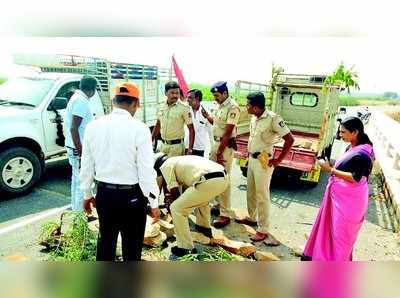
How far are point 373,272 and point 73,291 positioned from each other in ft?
2.41

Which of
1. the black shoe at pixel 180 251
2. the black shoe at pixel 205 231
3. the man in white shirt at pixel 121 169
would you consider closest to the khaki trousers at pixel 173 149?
the black shoe at pixel 205 231

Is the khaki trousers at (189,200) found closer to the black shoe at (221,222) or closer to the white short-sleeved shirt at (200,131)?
the black shoe at (221,222)

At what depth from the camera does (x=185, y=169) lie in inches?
134

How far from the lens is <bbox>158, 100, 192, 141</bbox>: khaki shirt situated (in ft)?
15.1

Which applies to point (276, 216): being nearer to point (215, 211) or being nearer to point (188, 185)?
point (215, 211)

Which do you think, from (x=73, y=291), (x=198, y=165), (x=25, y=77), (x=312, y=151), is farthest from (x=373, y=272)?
(x=25, y=77)

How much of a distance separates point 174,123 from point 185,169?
133cm

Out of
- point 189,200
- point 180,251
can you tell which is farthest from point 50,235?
point 189,200

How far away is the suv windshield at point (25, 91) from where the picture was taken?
5.34 m

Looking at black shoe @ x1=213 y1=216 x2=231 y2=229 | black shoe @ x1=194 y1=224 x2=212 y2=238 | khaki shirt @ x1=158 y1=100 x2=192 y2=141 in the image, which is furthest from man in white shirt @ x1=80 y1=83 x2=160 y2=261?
khaki shirt @ x1=158 y1=100 x2=192 y2=141

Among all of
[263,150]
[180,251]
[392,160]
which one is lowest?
[180,251]

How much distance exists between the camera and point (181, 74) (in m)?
6.33

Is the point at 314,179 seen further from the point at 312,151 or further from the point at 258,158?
the point at 258,158

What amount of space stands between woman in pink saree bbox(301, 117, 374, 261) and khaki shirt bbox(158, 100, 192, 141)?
200cm
